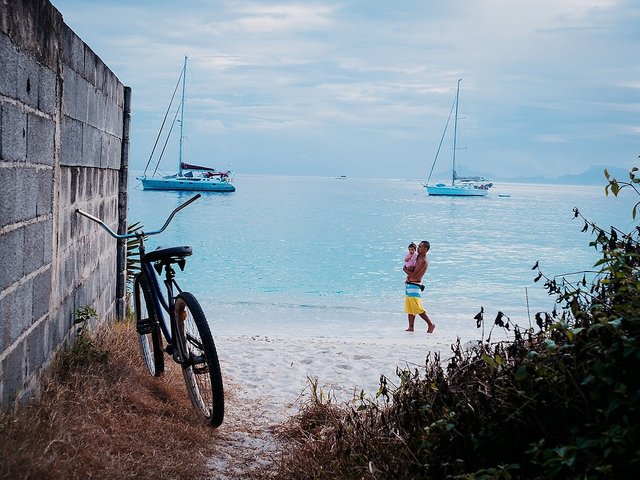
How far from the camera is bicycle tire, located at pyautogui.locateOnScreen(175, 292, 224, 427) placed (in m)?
4.72

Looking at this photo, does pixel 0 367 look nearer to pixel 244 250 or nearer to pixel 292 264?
pixel 292 264

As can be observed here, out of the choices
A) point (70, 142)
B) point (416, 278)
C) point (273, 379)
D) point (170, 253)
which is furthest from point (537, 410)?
point (416, 278)

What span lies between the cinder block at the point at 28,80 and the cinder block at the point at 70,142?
0.79 metres

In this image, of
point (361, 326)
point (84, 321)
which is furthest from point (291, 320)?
point (84, 321)

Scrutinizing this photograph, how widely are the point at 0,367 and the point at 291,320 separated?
15733 millimetres

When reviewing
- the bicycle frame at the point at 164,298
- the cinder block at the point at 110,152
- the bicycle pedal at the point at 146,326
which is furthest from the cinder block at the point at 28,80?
the cinder block at the point at 110,152

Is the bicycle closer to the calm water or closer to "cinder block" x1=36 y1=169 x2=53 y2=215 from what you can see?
"cinder block" x1=36 y1=169 x2=53 y2=215

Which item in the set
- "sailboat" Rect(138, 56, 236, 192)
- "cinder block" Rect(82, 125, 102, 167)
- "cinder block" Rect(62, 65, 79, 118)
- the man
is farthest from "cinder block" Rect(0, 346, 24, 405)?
"sailboat" Rect(138, 56, 236, 192)

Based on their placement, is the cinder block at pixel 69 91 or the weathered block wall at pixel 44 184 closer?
the weathered block wall at pixel 44 184

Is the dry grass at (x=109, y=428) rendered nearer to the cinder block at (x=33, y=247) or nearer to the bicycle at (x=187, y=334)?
the bicycle at (x=187, y=334)

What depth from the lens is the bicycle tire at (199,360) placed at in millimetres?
4719

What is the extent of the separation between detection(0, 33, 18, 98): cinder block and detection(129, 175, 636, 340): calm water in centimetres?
326

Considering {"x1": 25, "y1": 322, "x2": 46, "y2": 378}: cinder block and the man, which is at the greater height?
{"x1": 25, "y1": 322, "x2": 46, "y2": 378}: cinder block

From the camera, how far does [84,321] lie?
586 cm
